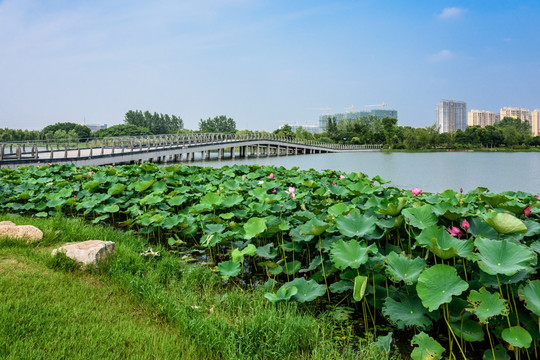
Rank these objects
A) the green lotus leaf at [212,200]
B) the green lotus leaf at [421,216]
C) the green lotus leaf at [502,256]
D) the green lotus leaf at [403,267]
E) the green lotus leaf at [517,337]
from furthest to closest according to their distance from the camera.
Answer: the green lotus leaf at [212,200] → the green lotus leaf at [421,216] → the green lotus leaf at [403,267] → the green lotus leaf at [502,256] → the green lotus leaf at [517,337]

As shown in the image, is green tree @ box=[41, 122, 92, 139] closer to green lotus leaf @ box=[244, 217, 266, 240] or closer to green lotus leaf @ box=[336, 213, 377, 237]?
green lotus leaf @ box=[244, 217, 266, 240]

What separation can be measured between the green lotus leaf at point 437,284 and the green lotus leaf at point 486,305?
123 mm

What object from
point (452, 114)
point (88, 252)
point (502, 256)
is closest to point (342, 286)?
point (502, 256)

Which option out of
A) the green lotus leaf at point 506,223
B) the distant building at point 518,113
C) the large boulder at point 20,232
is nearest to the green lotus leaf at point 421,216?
the green lotus leaf at point 506,223

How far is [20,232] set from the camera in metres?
3.40

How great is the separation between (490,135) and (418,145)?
1264 centimetres

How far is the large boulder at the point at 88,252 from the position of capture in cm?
291

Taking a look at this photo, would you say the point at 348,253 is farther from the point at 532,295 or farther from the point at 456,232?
the point at 532,295

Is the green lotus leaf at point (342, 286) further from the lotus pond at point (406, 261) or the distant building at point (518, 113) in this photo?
the distant building at point (518, 113)

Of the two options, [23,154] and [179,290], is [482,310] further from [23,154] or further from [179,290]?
[23,154]

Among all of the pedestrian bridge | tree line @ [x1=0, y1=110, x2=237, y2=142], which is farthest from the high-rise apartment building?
the pedestrian bridge

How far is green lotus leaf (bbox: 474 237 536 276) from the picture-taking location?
1744 mm

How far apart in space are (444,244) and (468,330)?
0.46 meters

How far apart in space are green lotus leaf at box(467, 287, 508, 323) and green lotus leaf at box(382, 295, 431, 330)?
0.78 feet
